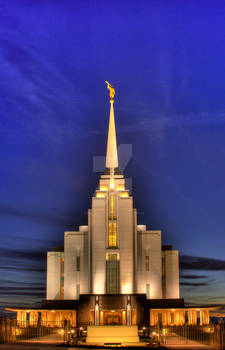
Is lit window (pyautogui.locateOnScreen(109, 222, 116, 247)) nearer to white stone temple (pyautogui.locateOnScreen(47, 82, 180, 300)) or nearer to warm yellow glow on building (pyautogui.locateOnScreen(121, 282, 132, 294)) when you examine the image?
white stone temple (pyautogui.locateOnScreen(47, 82, 180, 300))

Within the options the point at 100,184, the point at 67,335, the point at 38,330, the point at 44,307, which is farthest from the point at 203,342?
the point at 100,184

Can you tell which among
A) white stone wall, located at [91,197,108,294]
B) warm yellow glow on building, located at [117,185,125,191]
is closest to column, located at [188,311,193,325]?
white stone wall, located at [91,197,108,294]

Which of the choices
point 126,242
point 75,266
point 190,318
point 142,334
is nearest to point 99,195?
point 126,242

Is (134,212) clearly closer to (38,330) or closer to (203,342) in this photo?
(38,330)

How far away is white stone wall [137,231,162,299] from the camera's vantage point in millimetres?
59031

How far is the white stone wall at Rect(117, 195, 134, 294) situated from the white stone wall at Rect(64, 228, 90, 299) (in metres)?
4.75

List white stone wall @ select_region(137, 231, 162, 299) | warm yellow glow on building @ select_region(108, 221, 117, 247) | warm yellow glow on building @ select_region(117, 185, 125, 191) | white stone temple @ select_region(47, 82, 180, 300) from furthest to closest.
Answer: warm yellow glow on building @ select_region(117, 185, 125, 191)
white stone wall @ select_region(137, 231, 162, 299)
warm yellow glow on building @ select_region(108, 221, 117, 247)
white stone temple @ select_region(47, 82, 180, 300)

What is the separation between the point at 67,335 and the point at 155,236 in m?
26.3

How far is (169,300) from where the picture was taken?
55344mm

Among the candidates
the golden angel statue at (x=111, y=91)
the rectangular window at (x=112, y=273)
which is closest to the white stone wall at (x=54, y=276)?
the rectangular window at (x=112, y=273)

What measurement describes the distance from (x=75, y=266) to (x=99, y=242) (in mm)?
4729

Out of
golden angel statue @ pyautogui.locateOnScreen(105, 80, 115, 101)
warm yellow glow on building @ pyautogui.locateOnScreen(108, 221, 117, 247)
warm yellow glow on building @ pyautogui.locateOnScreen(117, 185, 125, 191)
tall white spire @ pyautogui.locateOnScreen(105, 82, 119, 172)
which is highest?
golden angel statue @ pyautogui.locateOnScreen(105, 80, 115, 101)

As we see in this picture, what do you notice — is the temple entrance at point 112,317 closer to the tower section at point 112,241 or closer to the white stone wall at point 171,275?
the tower section at point 112,241

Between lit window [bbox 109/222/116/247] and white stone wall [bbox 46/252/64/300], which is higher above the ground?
lit window [bbox 109/222/116/247]
